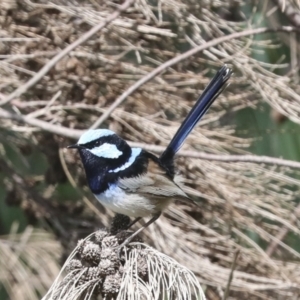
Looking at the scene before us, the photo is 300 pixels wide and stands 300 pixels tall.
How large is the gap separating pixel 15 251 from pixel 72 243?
0.17 m

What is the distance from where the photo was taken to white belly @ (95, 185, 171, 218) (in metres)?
1.58

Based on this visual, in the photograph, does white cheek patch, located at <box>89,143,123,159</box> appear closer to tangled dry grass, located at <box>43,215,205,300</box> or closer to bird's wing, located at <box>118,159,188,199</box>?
bird's wing, located at <box>118,159,188,199</box>

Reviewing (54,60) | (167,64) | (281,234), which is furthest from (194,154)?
(281,234)

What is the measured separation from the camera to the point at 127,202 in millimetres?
1581

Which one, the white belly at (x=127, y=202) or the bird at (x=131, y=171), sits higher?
the bird at (x=131, y=171)

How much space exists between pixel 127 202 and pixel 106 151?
126mm

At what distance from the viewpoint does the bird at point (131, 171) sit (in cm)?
155

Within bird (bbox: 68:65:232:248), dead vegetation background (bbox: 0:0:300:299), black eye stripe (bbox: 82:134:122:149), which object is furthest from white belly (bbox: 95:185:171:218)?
dead vegetation background (bbox: 0:0:300:299)

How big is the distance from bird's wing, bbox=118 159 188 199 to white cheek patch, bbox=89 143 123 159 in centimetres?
7

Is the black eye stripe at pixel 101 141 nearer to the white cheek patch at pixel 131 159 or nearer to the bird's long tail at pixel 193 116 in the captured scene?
the white cheek patch at pixel 131 159

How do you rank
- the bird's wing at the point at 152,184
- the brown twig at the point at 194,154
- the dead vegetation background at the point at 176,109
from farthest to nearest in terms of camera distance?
1. the dead vegetation background at the point at 176,109
2. the bird's wing at the point at 152,184
3. the brown twig at the point at 194,154

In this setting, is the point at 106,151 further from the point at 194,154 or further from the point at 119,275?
the point at 119,275

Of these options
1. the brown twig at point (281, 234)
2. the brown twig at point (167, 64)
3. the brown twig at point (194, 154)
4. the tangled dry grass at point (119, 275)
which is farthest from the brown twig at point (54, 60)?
the brown twig at point (281, 234)

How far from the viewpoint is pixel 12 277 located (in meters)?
2.03
